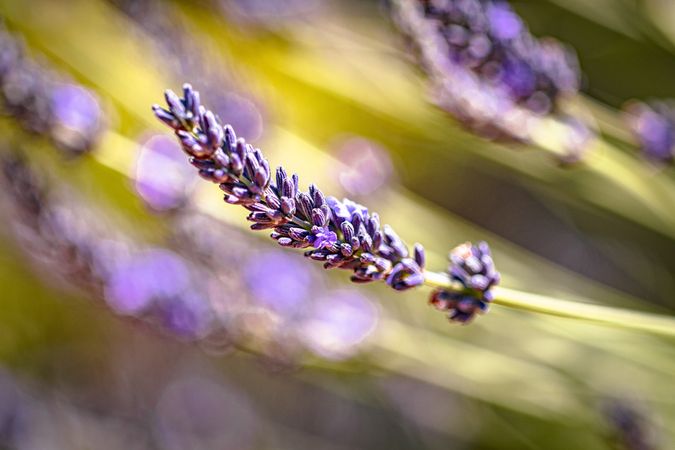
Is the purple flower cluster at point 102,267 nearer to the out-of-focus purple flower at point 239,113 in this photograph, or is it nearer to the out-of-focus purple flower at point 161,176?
the out-of-focus purple flower at point 161,176

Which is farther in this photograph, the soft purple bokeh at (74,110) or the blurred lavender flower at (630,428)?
the soft purple bokeh at (74,110)

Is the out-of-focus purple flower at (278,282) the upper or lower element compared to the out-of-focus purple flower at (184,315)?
upper

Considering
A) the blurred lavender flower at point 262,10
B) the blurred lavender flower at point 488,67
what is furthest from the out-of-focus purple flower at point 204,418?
the blurred lavender flower at point 488,67

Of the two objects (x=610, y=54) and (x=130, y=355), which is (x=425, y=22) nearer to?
(x=610, y=54)

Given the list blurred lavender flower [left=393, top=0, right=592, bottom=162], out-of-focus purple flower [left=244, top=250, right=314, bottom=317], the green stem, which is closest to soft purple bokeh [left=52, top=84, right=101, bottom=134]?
out-of-focus purple flower [left=244, top=250, right=314, bottom=317]

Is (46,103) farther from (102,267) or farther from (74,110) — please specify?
(102,267)

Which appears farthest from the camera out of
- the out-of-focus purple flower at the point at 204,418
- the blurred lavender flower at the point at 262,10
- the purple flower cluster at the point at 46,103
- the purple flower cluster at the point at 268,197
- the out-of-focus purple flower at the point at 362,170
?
the out-of-focus purple flower at the point at 204,418
